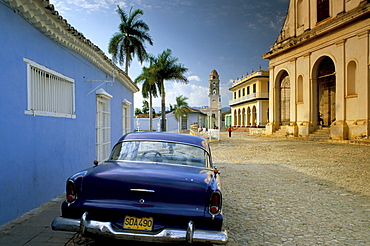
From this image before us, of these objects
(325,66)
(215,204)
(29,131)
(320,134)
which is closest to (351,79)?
(320,134)

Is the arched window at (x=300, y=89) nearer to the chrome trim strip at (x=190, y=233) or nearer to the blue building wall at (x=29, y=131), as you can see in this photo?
the blue building wall at (x=29, y=131)

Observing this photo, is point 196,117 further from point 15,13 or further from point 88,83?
point 15,13

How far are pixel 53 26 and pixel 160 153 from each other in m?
3.09

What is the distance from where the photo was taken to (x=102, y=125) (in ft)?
29.2

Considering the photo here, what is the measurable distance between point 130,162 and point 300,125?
20.9 m

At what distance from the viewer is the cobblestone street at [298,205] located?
372 centimetres

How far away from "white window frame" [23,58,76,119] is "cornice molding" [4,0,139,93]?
0.65 m

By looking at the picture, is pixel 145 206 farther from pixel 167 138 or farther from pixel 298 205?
pixel 298 205

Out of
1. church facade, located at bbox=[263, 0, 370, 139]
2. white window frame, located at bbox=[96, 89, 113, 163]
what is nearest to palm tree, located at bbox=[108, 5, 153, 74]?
church facade, located at bbox=[263, 0, 370, 139]

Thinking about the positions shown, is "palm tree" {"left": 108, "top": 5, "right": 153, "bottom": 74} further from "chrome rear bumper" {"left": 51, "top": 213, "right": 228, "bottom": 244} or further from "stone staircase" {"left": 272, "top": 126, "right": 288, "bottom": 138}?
"chrome rear bumper" {"left": 51, "top": 213, "right": 228, "bottom": 244}

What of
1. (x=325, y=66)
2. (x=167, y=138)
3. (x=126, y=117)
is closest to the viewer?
(x=167, y=138)

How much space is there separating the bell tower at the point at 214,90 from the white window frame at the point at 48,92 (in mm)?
44638

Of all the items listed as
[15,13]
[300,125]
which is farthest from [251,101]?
[15,13]

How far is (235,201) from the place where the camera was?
536 centimetres
